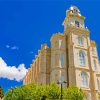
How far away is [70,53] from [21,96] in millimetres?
22482

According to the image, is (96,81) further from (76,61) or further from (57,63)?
(57,63)

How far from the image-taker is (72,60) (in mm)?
57938

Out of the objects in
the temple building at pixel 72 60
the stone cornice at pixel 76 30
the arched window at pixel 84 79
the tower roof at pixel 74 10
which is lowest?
the arched window at pixel 84 79

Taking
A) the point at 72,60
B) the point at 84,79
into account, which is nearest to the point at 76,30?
the point at 72,60

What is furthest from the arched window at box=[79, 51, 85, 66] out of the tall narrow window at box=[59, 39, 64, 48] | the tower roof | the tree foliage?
the tree foliage

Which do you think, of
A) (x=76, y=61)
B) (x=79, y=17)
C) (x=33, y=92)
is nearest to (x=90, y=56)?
(x=76, y=61)

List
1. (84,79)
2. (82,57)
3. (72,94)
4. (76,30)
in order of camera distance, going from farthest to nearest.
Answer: (76,30)
(82,57)
(84,79)
(72,94)

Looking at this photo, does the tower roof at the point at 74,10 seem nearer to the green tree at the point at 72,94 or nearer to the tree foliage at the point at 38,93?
the green tree at the point at 72,94

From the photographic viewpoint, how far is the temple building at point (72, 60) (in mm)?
56622

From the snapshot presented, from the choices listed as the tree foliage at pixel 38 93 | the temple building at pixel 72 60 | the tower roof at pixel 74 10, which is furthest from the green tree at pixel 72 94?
the tower roof at pixel 74 10

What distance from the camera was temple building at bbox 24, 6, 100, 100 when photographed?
56.6 m

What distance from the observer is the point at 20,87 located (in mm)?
42938

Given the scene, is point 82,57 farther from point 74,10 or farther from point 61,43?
point 74,10

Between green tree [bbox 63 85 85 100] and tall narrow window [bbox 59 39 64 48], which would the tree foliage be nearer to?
green tree [bbox 63 85 85 100]
